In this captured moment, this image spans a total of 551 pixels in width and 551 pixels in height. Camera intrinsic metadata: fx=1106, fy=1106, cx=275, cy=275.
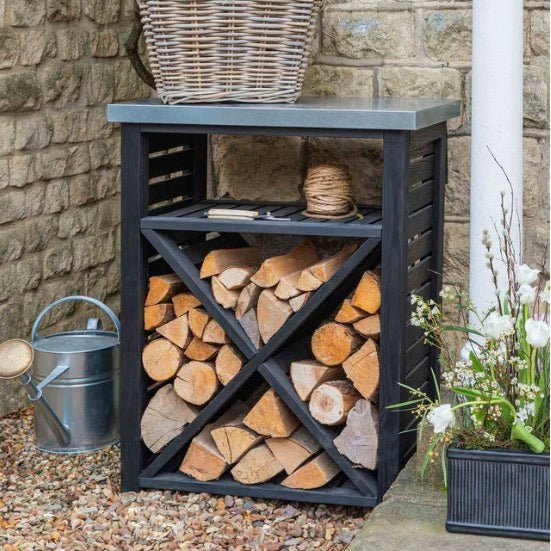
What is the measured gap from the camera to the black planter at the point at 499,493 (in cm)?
255

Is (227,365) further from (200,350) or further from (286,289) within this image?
(286,289)

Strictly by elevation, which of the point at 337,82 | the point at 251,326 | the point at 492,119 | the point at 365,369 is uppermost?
the point at 337,82

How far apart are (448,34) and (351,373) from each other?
126cm

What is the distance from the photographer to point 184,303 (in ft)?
10.9

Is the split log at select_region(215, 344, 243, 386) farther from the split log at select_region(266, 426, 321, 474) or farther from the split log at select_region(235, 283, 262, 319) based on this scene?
the split log at select_region(266, 426, 321, 474)

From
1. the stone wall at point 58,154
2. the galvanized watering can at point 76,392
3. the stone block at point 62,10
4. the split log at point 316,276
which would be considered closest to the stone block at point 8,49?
Result: the stone wall at point 58,154

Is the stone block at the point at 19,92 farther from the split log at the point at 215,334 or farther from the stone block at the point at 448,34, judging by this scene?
the stone block at the point at 448,34

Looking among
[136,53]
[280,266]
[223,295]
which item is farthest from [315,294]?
[136,53]

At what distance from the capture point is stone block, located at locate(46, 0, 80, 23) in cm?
420

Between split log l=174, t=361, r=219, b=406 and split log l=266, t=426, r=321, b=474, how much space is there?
239 millimetres

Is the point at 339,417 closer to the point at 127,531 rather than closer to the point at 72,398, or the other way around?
the point at 127,531

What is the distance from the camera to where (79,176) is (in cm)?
446

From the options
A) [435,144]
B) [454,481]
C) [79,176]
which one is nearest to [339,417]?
[454,481]

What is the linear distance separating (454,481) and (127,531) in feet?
3.35
